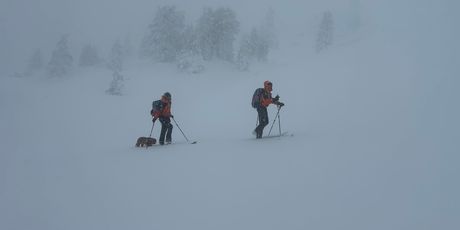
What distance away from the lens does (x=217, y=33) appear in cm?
4703

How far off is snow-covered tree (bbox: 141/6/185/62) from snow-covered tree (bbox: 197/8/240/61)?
3.11m

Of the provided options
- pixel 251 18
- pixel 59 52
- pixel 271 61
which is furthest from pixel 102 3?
pixel 271 61

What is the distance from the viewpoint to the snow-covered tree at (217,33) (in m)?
47.0

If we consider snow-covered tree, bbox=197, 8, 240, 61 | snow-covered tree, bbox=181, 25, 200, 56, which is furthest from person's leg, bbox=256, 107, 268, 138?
snow-covered tree, bbox=197, 8, 240, 61

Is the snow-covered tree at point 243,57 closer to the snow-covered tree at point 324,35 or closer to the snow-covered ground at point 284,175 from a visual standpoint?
the snow-covered tree at point 324,35

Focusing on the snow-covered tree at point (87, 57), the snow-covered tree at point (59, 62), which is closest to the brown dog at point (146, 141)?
the snow-covered tree at point (59, 62)

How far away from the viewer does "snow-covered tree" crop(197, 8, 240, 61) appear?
Result: 154ft

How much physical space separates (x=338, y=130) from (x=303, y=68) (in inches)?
1004

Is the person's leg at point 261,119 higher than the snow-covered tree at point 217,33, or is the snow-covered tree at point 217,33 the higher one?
the snow-covered tree at point 217,33

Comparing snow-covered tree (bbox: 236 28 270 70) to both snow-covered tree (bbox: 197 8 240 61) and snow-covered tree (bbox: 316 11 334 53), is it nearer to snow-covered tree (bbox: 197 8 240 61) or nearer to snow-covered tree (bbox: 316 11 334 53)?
snow-covered tree (bbox: 197 8 240 61)

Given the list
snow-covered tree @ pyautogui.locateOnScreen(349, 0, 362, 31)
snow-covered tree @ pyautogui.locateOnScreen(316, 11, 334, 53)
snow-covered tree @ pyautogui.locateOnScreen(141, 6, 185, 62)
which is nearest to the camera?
snow-covered tree @ pyautogui.locateOnScreen(141, 6, 185, 62)

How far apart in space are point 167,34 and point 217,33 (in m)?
7.21

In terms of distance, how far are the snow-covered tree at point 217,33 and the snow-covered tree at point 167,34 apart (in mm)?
3114

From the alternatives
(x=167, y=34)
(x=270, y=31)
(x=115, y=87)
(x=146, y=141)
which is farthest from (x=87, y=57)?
(x=146, y=141)
